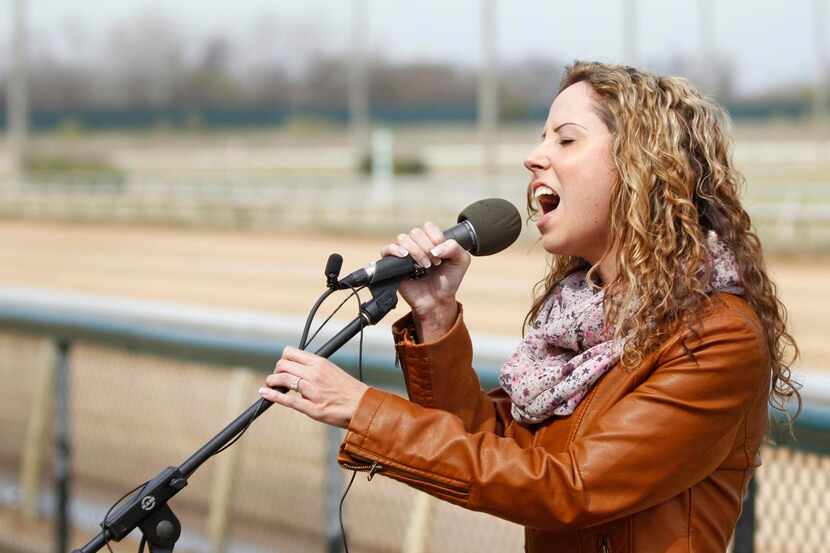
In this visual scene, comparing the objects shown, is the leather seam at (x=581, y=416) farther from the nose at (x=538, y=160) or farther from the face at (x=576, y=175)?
the nose at (x=538, y=160)

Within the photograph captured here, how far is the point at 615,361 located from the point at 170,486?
735 mm

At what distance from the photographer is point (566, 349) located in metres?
2.28

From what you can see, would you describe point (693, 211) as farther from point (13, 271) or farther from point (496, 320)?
point (13, 271)

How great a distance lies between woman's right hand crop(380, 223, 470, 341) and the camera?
7.18 ft

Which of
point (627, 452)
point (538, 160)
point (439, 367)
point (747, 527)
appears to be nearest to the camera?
point (627, 452)

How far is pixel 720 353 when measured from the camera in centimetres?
201

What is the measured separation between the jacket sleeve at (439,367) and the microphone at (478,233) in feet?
0.47

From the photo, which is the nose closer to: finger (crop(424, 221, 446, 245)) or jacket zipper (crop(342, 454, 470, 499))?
finger (crop(424, 221, 446, 245))

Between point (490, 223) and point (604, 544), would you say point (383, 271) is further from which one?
point (604, 544)

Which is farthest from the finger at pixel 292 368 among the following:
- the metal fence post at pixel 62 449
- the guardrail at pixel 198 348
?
the metal fence post at pixel 62 449

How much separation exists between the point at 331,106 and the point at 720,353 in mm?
59361

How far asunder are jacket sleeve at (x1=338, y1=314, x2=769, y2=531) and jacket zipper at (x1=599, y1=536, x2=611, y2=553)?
3.5 inches

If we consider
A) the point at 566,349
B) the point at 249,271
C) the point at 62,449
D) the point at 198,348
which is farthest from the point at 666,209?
the point at 249,271

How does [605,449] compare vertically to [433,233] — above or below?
below
